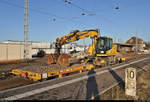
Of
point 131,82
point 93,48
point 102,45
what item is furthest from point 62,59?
point 131,82

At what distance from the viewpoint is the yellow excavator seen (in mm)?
13163

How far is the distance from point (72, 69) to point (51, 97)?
15.2 feet

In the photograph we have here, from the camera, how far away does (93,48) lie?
1487 centimetres

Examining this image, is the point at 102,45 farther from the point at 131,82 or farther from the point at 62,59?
the point at 131,82

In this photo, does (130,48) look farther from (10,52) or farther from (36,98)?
(36,98)

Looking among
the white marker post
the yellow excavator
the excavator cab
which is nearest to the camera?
the white marker post

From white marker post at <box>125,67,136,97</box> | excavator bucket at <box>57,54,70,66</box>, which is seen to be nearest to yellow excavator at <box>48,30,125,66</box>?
excavator bucket at <box>57,54,70,66</box>

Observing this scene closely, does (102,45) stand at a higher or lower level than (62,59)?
higher

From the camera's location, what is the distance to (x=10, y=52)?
29625 millimetres

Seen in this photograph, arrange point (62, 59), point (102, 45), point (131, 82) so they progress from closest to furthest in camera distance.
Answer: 1. point (131, 82)
2. point (62, 59)
3. point (102, 45)

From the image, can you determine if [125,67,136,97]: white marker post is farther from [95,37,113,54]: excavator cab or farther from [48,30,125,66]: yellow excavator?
[95,37,113,54]: excavator cab

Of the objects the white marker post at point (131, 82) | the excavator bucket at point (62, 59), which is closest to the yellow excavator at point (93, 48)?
the excavator bucket at point (62, 59)

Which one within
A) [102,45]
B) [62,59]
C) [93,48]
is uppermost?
[102,45]

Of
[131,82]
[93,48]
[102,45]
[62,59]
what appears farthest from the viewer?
[102,45]
